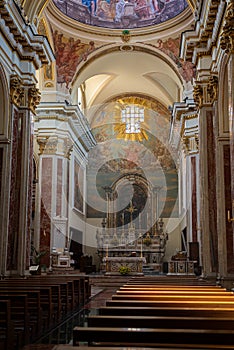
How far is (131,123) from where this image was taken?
83.9 feet

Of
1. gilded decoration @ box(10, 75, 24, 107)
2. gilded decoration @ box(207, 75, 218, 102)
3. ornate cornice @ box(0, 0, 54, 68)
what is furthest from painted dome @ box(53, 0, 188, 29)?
gilded decoration @ box(207, 75, 218, 102)

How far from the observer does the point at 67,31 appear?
741 inches

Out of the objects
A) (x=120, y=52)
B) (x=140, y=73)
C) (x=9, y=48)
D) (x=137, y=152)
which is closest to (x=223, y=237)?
(x=9, y=48)

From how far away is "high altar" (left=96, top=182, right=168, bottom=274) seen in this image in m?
22.3

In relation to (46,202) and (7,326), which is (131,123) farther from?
(7,326)

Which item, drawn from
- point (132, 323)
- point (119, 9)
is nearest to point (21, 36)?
point (119, 9)

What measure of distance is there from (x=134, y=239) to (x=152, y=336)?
20198mm

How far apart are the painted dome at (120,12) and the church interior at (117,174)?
0.17 ft

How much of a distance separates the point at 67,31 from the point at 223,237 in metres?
12.0

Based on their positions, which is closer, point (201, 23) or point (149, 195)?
point (201, 23)

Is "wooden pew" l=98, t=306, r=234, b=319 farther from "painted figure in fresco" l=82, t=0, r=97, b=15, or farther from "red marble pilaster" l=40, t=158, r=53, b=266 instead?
"painted figure in fresco" l=82, t=0, r=97, b=15

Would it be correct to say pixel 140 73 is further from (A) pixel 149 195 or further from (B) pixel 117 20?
(A) pixel 149 195

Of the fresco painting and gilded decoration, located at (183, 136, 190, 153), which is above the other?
the fresco painting

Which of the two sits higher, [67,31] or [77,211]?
[67,31]
